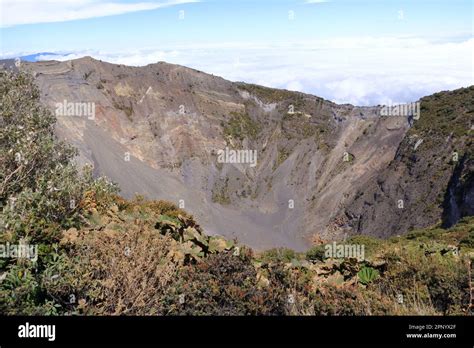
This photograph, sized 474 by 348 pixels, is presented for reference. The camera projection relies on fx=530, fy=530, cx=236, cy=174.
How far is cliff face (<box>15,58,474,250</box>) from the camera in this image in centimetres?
3959

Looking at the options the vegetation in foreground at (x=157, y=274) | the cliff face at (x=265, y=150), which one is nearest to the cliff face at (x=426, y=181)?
the cliff face at (x=265, y=150)

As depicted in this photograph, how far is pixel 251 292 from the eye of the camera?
282 inches

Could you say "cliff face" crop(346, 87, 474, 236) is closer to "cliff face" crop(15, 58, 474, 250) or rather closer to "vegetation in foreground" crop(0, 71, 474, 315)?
"cliff face" crop(15, 58, 474, 250)

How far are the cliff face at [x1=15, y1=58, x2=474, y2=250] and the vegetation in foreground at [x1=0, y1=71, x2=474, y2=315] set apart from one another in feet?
88.5

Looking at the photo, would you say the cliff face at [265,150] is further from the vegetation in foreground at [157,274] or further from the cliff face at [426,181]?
the vegetation in foreground at [157,274]

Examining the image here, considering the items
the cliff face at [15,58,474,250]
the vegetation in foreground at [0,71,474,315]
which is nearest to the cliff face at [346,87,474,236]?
the cliff face at [15,58,474,250]

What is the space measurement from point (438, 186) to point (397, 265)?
31.5 meters

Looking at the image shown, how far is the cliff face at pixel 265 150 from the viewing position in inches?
1559

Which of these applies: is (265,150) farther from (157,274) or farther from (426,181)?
(157,274)

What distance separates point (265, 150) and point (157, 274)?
150ft

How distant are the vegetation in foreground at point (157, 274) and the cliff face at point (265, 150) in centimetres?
2699

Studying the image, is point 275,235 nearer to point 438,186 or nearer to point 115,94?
point 438,186

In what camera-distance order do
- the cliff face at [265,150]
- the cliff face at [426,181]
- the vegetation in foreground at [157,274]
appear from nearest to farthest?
the vegetation in foreground at [157,274] < the cliff face at [426,181] < the cliff face at [265,150]

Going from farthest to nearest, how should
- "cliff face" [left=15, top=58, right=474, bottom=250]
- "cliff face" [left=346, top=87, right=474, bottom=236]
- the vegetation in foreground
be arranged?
"cliff face" [left=15, top=58, right=474, bottom=250], "cliff face" [left=346, top=87, right=474, bottom=236], the vegetation in foreground
